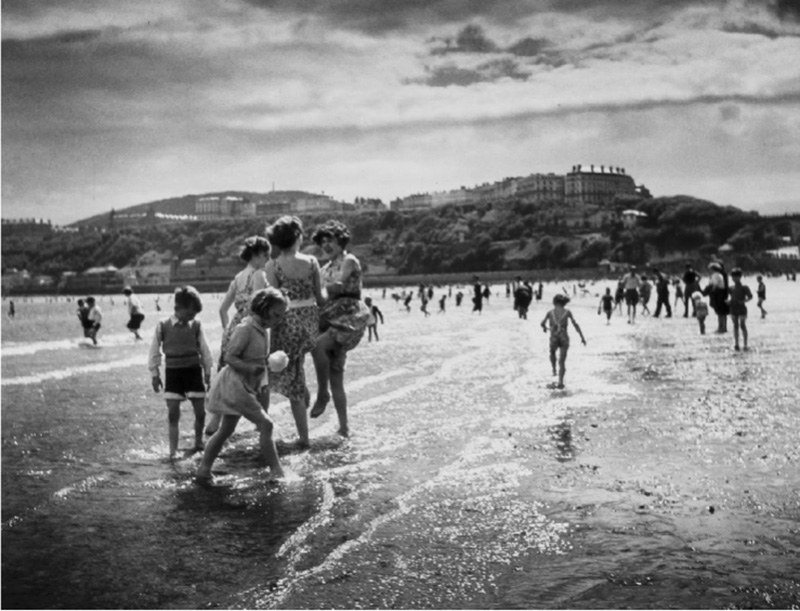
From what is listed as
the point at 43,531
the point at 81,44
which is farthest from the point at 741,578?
the point at 81,44

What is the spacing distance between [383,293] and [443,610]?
50.1 meters

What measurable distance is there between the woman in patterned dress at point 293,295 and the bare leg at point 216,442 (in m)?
0.66

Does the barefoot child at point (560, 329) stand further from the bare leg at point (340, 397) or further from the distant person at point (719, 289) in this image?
the distant person at point (719, 289)

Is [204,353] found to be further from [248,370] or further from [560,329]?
[560,329]

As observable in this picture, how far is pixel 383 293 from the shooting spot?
5278 centimetres

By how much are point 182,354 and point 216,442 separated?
1.00 meters

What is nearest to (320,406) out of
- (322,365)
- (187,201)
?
(322,365)

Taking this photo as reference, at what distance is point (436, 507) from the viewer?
3918mm

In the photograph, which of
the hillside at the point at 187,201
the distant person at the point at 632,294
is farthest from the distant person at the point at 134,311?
the distant person at the point at 632,294

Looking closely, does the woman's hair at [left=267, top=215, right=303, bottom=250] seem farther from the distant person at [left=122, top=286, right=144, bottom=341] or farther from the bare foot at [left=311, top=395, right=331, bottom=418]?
the distant person at [left=122, top=286, right=144, bottom=341]

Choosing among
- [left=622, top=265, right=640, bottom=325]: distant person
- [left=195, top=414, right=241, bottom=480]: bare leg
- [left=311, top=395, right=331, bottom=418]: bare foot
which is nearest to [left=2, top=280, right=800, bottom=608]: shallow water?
[left=195, top=414, right=241, bottom=480]: bare leg

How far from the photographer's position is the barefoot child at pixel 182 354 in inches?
203

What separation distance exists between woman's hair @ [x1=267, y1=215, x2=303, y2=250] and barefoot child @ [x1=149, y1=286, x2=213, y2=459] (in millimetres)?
646

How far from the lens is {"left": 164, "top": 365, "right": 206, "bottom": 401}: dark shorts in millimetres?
5270
